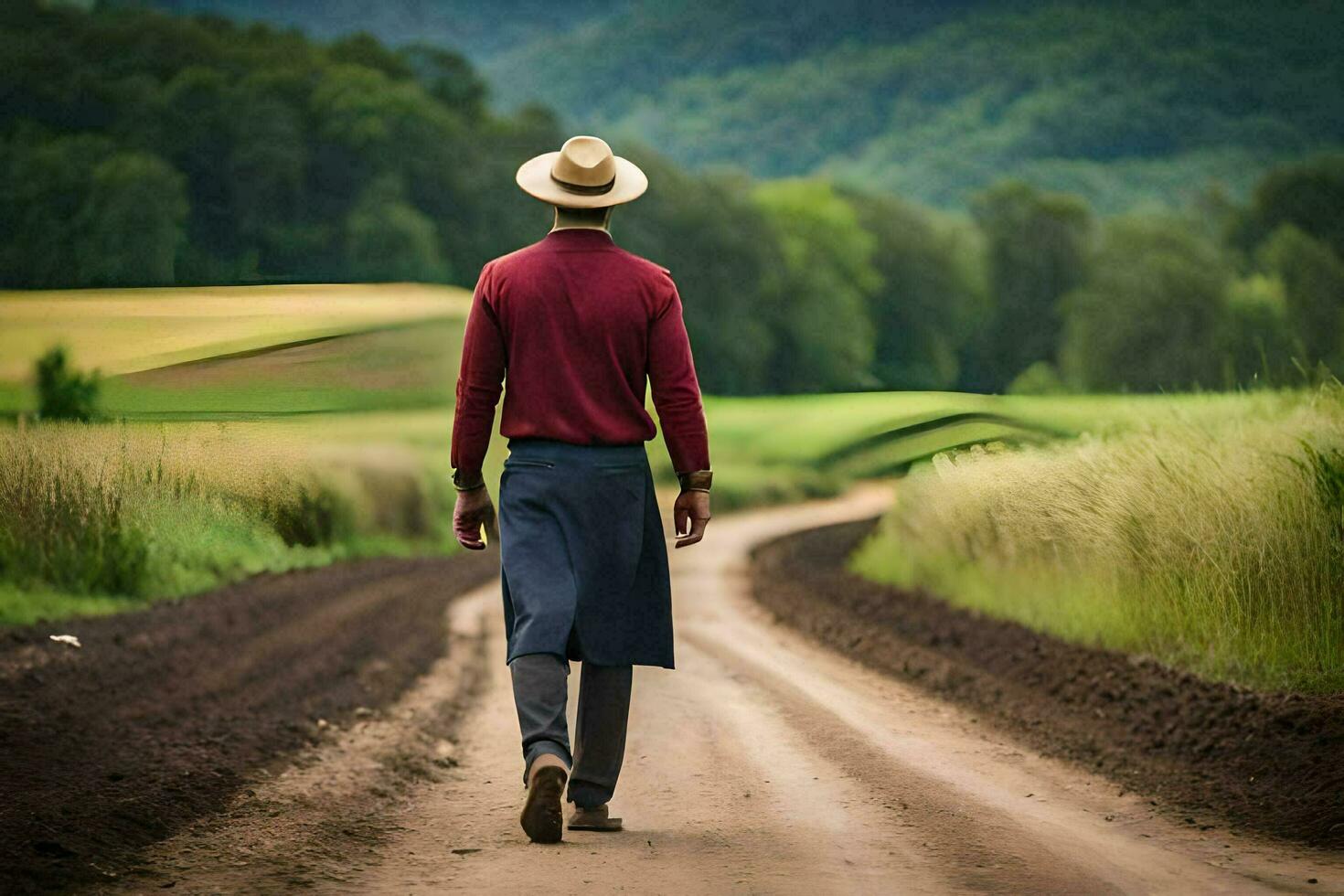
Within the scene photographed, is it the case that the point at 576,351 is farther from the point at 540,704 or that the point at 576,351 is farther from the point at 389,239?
the point at 389,239

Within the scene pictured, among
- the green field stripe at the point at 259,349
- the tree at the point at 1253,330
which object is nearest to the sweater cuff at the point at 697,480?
the green field stripe at the point at 259,349

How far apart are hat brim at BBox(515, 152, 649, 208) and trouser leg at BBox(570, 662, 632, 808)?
1.56 metres

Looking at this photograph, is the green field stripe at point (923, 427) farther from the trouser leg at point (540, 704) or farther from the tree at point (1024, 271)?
the tree at point (1024, 271)

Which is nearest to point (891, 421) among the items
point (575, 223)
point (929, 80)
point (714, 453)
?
point (575, 223)

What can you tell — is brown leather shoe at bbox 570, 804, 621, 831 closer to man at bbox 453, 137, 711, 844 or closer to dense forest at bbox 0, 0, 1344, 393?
man at bbox 453, 137, 711, 844

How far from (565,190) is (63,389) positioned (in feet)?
7.49

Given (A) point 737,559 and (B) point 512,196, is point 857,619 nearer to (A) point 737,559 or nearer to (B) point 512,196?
(B) point 512,196

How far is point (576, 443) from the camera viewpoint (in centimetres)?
491

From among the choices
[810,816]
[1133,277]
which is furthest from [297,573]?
[810,816]

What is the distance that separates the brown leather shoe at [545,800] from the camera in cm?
470

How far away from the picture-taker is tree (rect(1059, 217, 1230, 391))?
16.8 metres

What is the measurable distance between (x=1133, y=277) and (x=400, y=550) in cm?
1347

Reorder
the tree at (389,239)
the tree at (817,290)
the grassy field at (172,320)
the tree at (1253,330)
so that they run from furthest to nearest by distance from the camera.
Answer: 1. the tree at (1253,330)
2. the tree at (817,290)
3. the tree at (389,239)
4. the grassy field at (172,320)

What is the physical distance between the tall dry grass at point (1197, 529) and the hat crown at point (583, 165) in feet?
8.25
